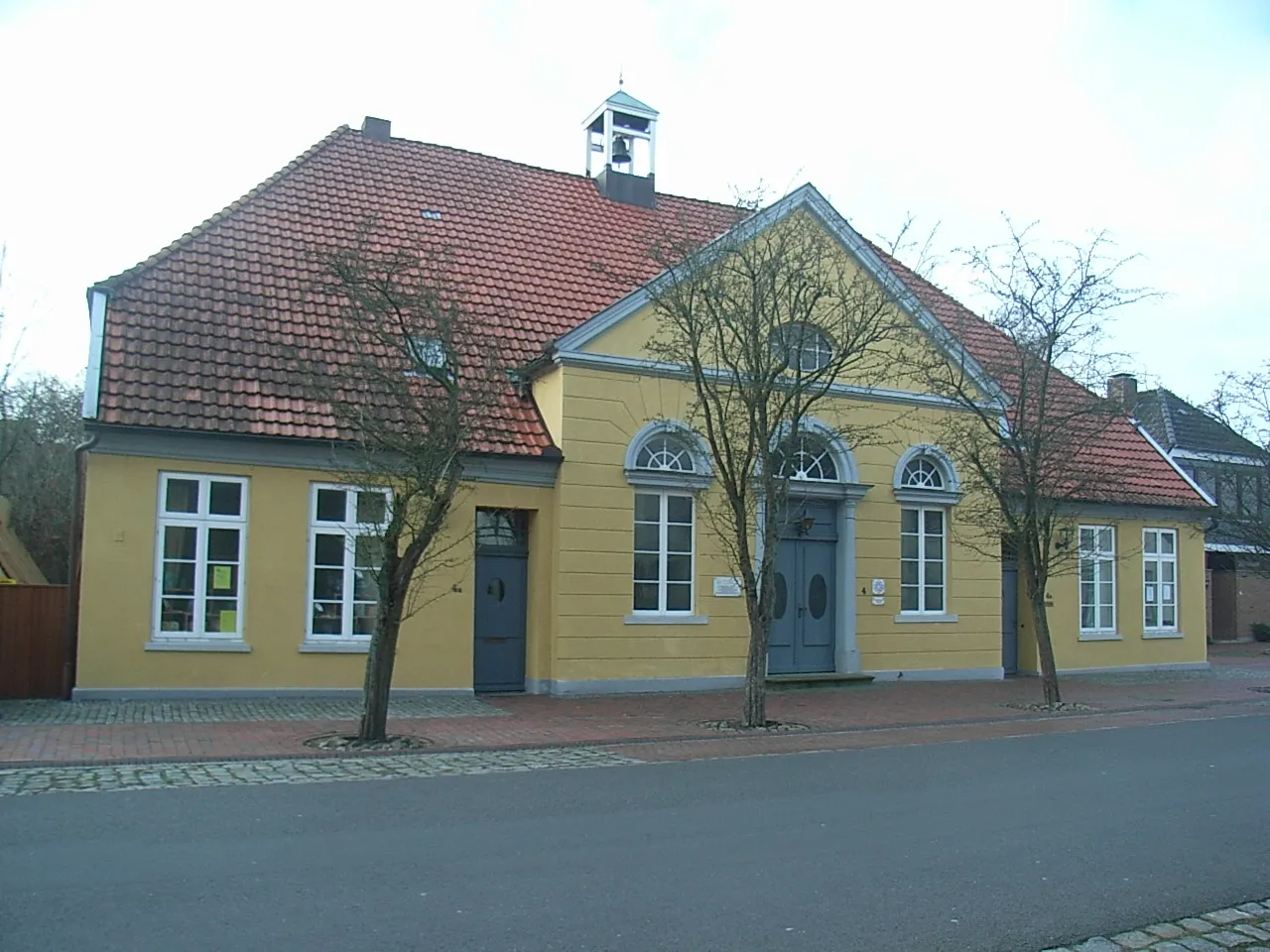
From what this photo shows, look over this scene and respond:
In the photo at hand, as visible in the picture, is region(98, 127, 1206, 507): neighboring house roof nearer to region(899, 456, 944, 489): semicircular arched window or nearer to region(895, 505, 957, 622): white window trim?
region(899, 456, 944, 489): semicircular arched window

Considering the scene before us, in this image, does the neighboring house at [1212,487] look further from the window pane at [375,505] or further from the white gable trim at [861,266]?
the window pane at [375,505]

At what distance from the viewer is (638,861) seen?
24.2 ft

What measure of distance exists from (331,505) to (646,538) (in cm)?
474

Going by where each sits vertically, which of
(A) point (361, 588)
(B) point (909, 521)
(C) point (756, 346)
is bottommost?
(A) point (361, 588)

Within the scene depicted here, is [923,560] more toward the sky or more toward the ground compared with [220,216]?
more toward the ground

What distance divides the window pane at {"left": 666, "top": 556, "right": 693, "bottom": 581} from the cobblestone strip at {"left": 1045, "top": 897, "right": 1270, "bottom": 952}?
12.0m

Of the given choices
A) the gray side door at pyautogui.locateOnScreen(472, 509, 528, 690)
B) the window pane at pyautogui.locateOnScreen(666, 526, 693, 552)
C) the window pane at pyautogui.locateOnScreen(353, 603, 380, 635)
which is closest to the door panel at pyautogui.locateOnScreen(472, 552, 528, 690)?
the gray side door at pyautogui.locateOnScreen(472, 509, 528, 690)

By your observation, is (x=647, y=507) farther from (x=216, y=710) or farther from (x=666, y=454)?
(x=216, y=710)

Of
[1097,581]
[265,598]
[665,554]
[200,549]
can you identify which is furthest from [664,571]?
[1097,581]

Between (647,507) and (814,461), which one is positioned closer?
(647,507)

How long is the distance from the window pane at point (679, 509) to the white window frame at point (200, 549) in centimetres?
623

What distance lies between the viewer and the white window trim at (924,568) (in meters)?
20.3

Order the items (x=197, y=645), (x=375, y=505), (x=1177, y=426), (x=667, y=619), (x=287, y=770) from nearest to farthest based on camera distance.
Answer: (x=287, y=770), (x=375, y=505), (x=197, y=645), (x=667, y=619), (x=1177, y=426)

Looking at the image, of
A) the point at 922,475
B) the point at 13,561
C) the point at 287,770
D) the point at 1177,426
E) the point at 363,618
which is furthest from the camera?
the point at 1177,426
